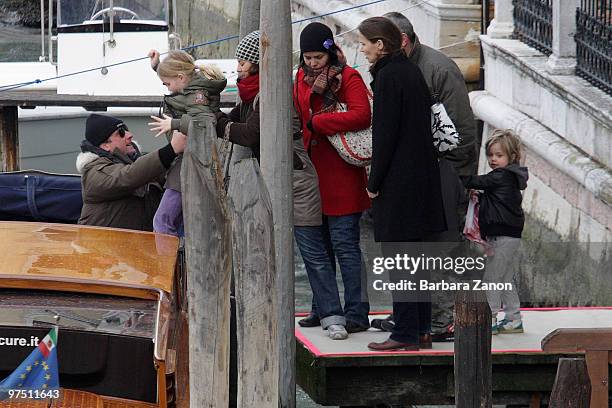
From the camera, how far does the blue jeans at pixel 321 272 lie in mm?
Answer: 7645

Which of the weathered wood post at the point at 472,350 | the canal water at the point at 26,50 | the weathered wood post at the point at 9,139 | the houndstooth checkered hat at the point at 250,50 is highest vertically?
the houndstooth checkered hat at the point at 250,50

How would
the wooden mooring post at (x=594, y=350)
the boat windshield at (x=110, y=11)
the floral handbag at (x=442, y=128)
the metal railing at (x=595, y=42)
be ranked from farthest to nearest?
the boat windshield at (x=110, y=11) < the metal railing at (x=595, y=42) < the floral handbag at (x=442, y=128) < the wooden mooring post at (x=594, y=350)

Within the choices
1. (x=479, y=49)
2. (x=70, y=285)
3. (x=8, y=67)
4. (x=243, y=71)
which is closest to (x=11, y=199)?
(x=243, y=71)

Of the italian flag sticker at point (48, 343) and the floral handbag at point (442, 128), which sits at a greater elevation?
the floral handbag at point (442, 128)

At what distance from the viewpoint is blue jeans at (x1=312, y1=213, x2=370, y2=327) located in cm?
759

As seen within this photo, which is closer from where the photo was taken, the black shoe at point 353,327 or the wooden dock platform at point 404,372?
the wooden dock platform at point 404,372

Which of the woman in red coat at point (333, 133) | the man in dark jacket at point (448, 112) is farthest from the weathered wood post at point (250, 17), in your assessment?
the man in dark jacket at point (448, 112)

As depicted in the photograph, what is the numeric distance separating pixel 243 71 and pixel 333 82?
52 centimetres

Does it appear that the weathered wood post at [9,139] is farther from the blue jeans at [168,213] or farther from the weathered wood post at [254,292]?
the weathered wood post at [254,292]

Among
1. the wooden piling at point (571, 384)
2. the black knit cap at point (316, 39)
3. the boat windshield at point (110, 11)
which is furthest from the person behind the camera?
the boat windshield at point (110, 11)

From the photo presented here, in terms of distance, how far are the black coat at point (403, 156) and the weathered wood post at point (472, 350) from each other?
38.8 inches

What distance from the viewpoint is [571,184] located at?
11523mm

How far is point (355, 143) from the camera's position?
24.5ft

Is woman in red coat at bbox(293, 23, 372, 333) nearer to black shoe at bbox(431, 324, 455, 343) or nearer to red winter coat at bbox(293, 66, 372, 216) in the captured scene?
red winter coat at bbox(293, 66, 372, 216)
